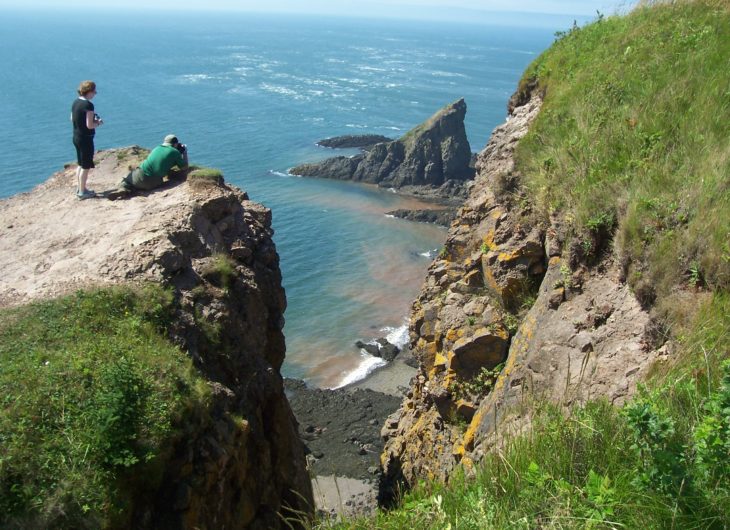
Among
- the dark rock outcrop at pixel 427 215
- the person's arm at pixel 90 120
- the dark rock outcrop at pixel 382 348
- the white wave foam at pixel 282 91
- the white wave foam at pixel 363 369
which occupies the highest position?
the person's arm at pixel 90 120

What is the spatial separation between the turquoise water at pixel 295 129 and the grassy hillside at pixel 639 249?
39.9ft

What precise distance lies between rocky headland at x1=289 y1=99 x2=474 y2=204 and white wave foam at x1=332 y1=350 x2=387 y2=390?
3669cm

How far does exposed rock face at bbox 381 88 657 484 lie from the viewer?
9.09 metres

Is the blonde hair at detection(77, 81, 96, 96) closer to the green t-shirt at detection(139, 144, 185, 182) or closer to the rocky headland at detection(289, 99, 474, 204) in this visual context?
the green t-shirt at detection(139, 144, 185, 182)

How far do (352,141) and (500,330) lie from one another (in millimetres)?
76690

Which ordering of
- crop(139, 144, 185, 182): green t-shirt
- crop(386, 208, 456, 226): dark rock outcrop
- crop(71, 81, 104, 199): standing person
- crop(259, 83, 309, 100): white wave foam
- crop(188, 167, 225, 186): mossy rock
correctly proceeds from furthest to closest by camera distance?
crop(259, 83, 309, 100): white wave foam → crop(386, 208, 456, 226): dark rock outcrop → crop(139, 144, 185, 182): green t-shirt → crop(188, 167, 225, 186): mossy rock → crop(71, 81, 104, 199): standing person

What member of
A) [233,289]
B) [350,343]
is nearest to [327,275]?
[350,343]

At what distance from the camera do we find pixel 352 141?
287ft

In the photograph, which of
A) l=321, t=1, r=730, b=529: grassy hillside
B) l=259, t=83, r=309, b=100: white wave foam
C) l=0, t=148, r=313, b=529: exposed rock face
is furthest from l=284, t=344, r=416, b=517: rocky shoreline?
l=259, t=83, r=309, b=100: white wave foam

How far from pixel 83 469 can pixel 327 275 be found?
4248 centimetres

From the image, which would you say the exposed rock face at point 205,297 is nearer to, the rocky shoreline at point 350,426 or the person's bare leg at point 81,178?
the person's bare leg at point 81,178

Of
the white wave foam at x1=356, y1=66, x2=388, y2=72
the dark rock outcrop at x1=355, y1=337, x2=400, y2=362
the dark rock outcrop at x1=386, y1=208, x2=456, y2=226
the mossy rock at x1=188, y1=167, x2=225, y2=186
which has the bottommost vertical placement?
the dark rock outcrop at x1=355, y1=337, x2=400, y2=362

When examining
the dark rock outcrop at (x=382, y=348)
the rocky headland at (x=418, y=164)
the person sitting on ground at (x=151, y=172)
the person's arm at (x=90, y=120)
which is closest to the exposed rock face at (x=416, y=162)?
the rocky headland at (x=418, y=164)

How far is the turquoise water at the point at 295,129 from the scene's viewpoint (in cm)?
4656
